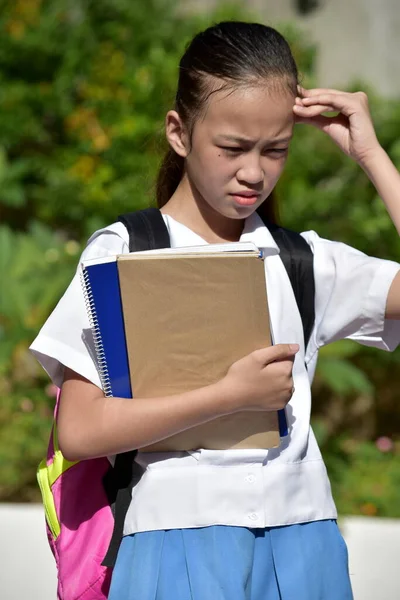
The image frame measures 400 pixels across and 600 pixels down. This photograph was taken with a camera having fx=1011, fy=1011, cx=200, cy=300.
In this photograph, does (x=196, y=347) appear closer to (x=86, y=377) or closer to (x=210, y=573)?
(x=86, y=377)

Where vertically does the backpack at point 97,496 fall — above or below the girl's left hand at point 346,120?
below

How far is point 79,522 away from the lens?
6.30 feet

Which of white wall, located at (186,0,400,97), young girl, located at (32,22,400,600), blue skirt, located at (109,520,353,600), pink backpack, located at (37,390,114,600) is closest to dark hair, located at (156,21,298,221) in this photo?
young girl, located at (32,22,400,600)

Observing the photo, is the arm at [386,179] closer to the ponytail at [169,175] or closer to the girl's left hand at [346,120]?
the girl's left hand at [346,120]

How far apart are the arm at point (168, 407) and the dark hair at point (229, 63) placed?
0.50 meters

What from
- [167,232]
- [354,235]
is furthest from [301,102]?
[354,235]

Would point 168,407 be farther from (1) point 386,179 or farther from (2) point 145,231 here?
(1) point 386,179

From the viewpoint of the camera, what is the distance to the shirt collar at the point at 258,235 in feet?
6.51

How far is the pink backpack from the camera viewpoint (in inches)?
74.3

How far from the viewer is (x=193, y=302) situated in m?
1.74

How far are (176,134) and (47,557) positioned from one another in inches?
94.8

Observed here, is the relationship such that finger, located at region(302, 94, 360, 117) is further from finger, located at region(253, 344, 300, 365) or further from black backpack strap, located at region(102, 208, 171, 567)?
finger, located at region(253, 344, 300, 365)

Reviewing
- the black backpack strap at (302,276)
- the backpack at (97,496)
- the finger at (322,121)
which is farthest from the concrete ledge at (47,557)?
the finger at (322,121)

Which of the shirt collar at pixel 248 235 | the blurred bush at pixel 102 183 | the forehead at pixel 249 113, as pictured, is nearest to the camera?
the forehead at pixel 249 113
